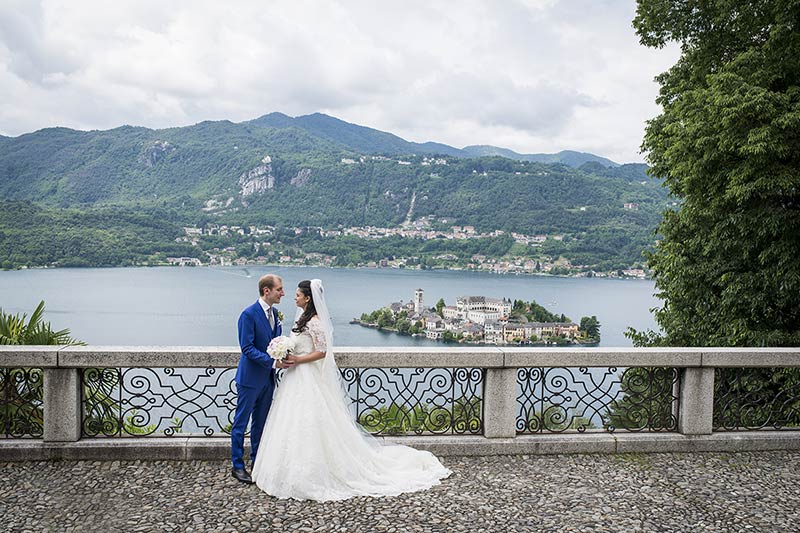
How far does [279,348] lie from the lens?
4992 mm

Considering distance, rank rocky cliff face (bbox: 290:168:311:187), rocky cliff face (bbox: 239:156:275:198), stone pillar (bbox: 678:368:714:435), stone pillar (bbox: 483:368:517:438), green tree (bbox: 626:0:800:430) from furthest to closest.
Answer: rocky cliff face (bbox: 239:156:275:198), rocky cliff face (bbox: 290:168:311:187), green tree (bbox: 626:0:800:430), stone pillar (bbox: 678:368:714:435), stone pillar (bbox: 483:368:517:438)

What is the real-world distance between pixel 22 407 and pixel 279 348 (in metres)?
3.03

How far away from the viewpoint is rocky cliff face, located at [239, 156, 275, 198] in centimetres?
14988

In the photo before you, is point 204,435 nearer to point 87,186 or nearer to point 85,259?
point 85,259

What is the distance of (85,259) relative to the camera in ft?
305

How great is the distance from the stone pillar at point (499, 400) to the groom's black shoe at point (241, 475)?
7.92ft

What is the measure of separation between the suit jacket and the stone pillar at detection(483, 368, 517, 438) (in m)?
2.25

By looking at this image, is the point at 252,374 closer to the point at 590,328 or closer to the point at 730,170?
the point at 730,170

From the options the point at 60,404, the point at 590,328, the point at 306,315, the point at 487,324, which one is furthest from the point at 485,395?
the point at 590,328

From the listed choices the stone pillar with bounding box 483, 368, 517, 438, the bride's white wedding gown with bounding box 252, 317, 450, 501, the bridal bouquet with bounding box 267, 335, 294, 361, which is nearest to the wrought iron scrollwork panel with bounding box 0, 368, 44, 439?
the bride's white wedding gown with bounding box 252, 317, 450, 501

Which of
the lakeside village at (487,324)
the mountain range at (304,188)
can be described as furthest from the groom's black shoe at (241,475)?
the mountain range at (304,188)

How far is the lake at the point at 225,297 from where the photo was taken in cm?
4556

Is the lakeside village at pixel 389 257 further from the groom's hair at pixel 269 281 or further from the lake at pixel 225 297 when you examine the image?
the groom's hair at pixel 269 281

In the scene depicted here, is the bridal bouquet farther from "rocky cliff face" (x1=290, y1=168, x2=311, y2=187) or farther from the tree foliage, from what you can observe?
"rocky cliff face" (x1=290, y1=168, x2=311, y2=187)
